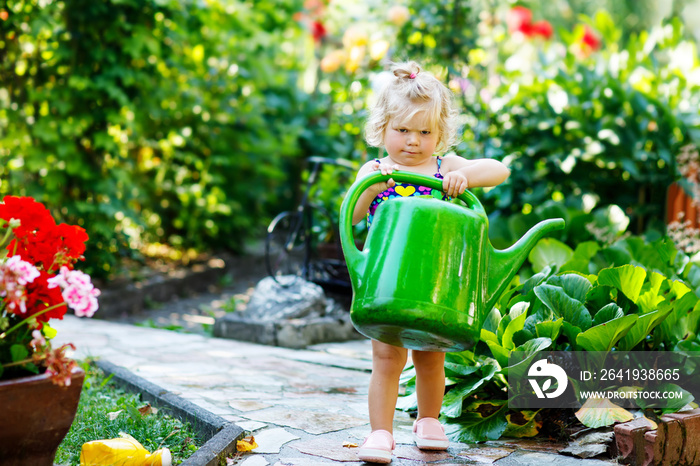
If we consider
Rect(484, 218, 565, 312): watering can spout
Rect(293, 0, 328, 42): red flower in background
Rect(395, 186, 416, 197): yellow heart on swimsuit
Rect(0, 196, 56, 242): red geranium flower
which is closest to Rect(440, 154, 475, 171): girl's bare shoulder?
Rect(395, 186, 416, 197): yellow heart on swimsuit

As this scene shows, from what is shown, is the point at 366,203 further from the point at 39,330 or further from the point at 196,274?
the point at 196,274

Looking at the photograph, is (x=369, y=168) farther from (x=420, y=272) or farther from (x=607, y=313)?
(x=607, y=313)

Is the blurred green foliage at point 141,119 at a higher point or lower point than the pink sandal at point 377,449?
higher

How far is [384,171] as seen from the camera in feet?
5.48

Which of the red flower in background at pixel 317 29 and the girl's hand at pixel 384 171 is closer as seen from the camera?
the girl's hand at pixel 384 171

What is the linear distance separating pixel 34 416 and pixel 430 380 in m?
1.03

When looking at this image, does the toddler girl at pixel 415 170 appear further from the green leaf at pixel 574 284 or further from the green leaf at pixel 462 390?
the green leaf at pixel 574 284

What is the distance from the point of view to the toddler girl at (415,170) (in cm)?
175

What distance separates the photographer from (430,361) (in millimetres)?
1835

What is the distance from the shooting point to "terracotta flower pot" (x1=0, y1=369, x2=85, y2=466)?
1240mm

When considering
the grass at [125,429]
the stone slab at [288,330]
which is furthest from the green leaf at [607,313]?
the stone slab at [288,330]

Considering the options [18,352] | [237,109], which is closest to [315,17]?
[237,109]

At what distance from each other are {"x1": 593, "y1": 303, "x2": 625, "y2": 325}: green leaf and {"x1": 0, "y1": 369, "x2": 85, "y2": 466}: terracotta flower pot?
1.48m

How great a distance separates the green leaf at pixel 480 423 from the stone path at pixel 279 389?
41 mm
